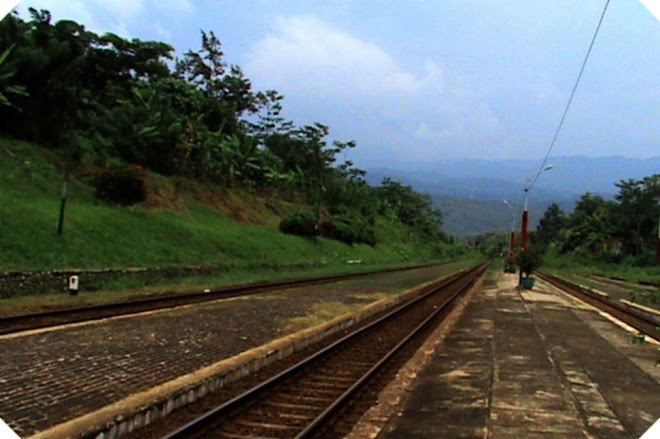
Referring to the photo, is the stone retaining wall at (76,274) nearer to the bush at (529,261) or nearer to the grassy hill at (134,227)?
the grassy hill at (134,227)

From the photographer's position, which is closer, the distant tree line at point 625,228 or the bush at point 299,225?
the bush at point 299,225

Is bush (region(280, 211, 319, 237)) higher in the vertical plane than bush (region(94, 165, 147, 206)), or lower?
lower

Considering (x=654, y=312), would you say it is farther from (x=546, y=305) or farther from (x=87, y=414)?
(x=87, y=414)

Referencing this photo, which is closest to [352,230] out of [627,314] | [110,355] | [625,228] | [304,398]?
[627,314]

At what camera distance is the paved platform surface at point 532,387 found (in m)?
6.55

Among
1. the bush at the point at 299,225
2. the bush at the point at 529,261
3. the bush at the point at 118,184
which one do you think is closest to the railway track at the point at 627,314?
the bush at the point at 529,261

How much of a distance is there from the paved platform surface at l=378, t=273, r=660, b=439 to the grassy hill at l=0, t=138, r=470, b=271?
12.3 m

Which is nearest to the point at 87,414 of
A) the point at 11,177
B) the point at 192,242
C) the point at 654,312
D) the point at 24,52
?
the point at 654,312

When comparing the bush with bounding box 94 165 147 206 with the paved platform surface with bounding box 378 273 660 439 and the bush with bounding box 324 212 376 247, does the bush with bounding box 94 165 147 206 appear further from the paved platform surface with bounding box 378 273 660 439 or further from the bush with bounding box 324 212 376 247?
the bush with bounding box 324 212 376 247

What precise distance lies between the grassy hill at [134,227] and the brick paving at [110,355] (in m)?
6.44

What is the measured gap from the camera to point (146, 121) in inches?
1366

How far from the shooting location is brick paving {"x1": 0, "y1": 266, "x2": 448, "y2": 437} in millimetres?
6324

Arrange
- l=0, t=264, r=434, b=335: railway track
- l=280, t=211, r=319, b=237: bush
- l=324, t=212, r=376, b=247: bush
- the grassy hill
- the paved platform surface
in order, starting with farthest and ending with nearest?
1. l=324, t=212, r=376, b=247: bush
2. l=280, t=211, r=319, b=237: bush
3. the grassy hill
4. l=0, t=264, r=434, b=335: railway track
5. the paved platform surface

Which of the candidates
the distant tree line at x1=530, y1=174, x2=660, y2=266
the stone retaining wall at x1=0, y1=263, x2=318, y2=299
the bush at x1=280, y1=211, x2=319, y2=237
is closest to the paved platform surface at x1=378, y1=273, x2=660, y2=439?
the stone retaining wall at x1=0, y1=263, x2=318, y2=299
